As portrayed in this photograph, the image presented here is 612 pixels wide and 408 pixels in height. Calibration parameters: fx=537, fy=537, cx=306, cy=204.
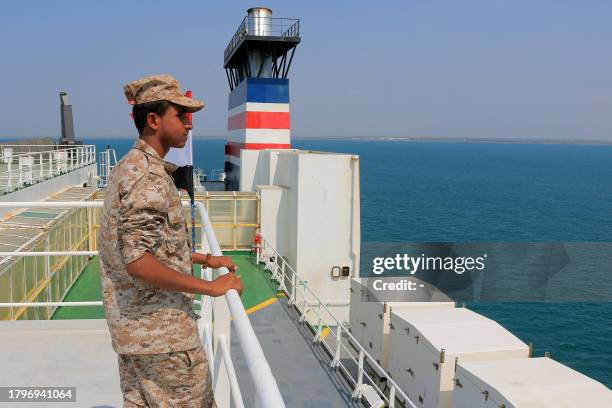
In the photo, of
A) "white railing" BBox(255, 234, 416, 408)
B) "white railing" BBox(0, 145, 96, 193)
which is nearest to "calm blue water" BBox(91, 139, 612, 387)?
"white railing" BBox(255, 234, 416, 408)

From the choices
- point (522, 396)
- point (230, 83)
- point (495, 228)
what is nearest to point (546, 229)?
point (495, 228)

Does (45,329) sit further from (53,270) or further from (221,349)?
(53,270)

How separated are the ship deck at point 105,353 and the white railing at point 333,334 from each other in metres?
0.26

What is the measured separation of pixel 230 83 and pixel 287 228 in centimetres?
1403

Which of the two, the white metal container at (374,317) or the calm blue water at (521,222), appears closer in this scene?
the white metal container at (374,317)

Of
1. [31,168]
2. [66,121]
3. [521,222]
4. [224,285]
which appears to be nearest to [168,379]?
[224,285]

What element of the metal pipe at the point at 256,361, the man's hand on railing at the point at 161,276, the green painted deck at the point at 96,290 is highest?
the man's hand on railing at the point at 161,276

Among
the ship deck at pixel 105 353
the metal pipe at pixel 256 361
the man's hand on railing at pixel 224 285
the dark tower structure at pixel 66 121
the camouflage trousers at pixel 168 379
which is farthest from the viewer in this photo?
the dark tower structure at pixel 66 121

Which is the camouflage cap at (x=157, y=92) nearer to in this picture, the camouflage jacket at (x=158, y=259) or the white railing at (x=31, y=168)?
the camouflage jacket at (x=158, y=259)

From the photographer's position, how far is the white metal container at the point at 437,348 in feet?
32.2

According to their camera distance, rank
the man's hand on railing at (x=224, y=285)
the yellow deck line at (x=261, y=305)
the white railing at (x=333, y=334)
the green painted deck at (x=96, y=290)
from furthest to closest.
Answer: the yellow deck line at (x=261, y=305) < the green painted deck at (x=96, y=290) < the white railing at (x=333, y=334) < the man's hand on railing at (x=224, y=285)

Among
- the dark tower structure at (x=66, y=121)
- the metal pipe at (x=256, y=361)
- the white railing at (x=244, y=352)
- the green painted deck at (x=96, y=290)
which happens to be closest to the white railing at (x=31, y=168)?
the green painted deck at (x=96, y=290)

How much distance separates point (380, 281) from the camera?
49.7 ft

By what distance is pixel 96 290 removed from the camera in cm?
1462
